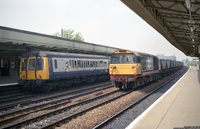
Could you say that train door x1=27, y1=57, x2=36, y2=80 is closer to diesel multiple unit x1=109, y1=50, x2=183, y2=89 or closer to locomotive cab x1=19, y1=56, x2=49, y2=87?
locomotive cab x1=19, y1=56, x2=49, y2=87

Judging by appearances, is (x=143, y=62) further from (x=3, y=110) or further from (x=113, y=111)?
(x=3, y=110)

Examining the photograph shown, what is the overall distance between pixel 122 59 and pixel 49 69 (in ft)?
19.1

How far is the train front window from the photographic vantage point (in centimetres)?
1396

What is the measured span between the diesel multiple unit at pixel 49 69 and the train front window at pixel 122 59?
425 cm

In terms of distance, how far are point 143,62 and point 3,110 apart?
440 inches

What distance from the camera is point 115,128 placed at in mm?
6750

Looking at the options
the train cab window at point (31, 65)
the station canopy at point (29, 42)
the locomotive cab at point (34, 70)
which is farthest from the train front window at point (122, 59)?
the station canopy at point (29, 42)

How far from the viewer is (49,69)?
14180mm

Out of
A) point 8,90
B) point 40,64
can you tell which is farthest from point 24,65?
point 8,90

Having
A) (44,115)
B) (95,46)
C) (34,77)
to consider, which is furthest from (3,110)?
(95,46)

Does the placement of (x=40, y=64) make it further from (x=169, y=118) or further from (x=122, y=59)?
(x=169, y=118)

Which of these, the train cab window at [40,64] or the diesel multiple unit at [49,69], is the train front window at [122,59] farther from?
the train cab window at [40,64]

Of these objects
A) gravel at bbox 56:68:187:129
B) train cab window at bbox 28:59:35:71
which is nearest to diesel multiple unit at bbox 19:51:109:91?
train cab window at bbox 28:59:35:71

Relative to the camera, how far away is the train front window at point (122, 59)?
45.8 ft
